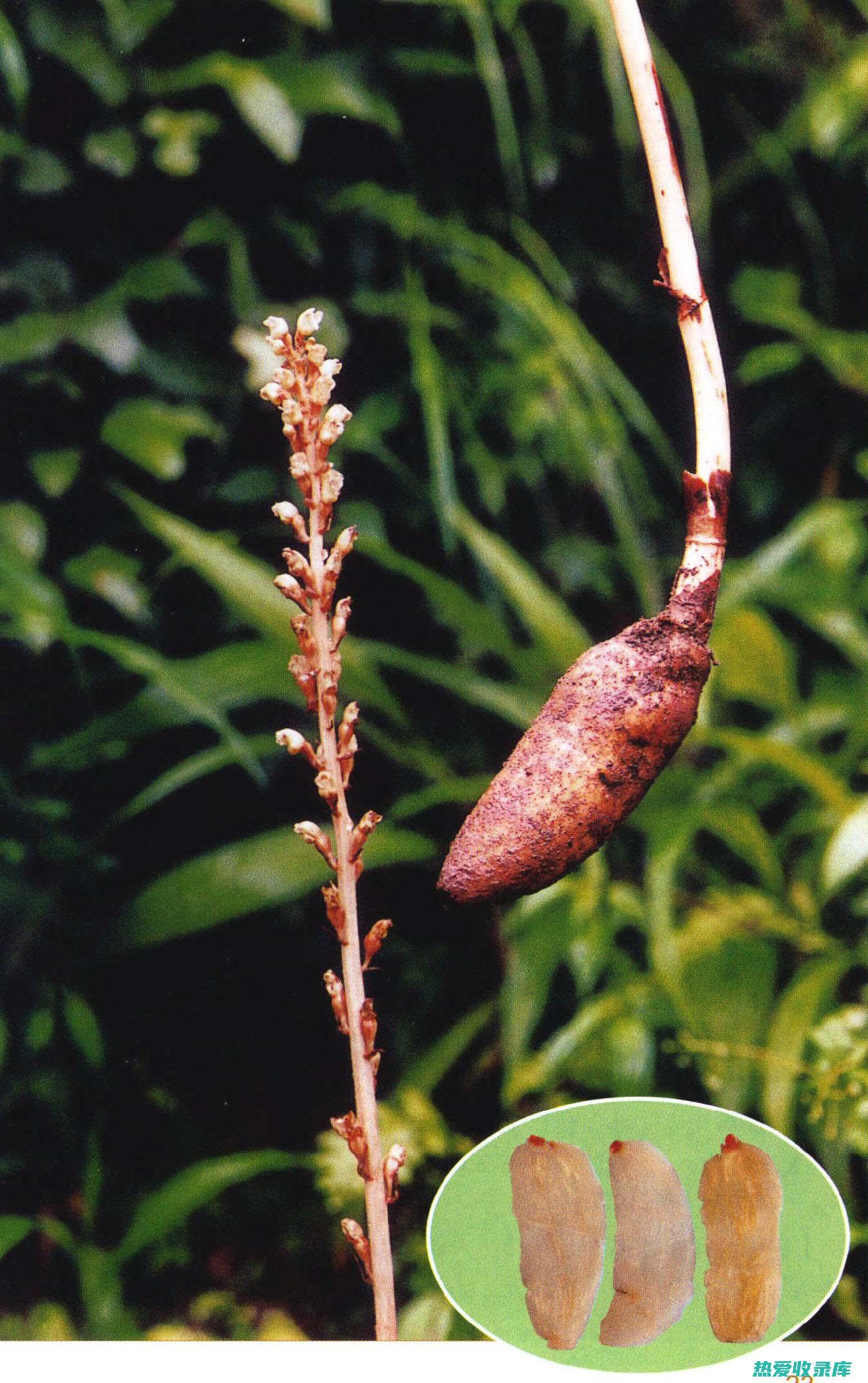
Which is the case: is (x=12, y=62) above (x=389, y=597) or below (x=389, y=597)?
above

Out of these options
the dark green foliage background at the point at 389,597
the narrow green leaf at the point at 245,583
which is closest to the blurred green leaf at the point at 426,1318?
the dark green foliage background at the point at 389,597

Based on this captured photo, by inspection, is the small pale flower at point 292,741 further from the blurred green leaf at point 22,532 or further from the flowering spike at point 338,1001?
the blurred green leaf at point 22,532

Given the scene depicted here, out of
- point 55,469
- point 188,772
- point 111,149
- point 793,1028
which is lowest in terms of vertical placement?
point 793,1028

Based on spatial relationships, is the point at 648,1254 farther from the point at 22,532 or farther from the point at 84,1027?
the point at 22,532

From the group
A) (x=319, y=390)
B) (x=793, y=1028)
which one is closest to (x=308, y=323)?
(x=319, y=390)

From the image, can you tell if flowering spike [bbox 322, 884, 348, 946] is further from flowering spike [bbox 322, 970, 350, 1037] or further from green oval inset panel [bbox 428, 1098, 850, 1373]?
green oval inset panel [bbox 428, 1098, 850, 1373]

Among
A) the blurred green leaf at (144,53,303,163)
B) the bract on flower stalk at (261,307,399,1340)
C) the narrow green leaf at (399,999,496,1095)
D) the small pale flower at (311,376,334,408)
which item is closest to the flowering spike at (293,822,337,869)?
the bract on flower stalk at (261,307,399,1340)

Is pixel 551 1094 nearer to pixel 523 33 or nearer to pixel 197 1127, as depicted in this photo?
pixel 197 1127

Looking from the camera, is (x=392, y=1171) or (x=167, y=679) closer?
(x=392, y=1171)
